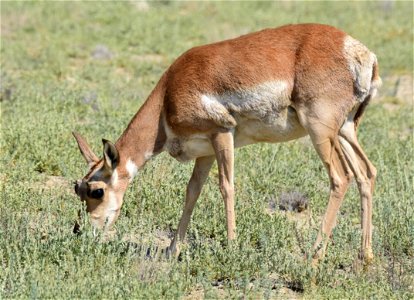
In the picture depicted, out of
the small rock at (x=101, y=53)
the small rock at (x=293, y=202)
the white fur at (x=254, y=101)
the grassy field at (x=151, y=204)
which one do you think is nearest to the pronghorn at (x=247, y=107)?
the white fur at (x=254, y=101)

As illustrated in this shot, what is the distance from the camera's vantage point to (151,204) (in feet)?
29.8

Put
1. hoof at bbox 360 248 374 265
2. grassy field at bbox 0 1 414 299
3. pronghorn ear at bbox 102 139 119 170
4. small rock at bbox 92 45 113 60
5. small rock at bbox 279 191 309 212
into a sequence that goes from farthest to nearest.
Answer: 1. small rock at bbox 92 45 113 60
2. small rock at bbox 279 191 309 212
3. hoof at bbox 360 248 374 265
4. pronghorn ear at bbox 102 139 119 170
5. grassy field at bbox 0 1 414 299

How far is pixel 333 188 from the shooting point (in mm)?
8109

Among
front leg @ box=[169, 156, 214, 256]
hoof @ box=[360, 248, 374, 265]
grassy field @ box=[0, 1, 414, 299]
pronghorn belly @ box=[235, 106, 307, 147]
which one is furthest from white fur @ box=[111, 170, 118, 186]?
hoof @ box=[360, 248, 374, 265]

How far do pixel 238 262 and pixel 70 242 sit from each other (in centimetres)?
143

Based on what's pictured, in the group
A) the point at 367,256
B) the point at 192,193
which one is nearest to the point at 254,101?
the point at 192,193

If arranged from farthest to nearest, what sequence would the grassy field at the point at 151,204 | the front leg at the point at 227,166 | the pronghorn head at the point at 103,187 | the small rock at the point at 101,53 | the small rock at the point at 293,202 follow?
the small rock at the point at 101,53
the small rock at the point at 293,202
the front leg at the point at 227,166
the pronghorn head at the point at 103,187
the grassy field at the point at 151,204

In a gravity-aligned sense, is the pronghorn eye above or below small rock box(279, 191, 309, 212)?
above

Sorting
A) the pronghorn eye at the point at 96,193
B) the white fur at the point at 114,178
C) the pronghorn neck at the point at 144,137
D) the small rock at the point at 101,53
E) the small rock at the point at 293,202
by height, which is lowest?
the small rock at the point at 101,53

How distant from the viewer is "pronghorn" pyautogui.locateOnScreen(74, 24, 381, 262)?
7898 millimetres

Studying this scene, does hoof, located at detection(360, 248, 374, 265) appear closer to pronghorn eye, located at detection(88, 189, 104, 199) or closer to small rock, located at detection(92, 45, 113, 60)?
pronghorn eye, located at detection(88, 189, 104, 199)

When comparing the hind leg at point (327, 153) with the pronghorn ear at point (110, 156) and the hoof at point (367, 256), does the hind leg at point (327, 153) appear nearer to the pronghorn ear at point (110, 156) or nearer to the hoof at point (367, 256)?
the hoof at point (367, 256)

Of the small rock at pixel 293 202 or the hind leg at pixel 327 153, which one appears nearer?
the hind leg at pixel 327 153

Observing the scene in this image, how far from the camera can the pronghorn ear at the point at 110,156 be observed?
7.62 m
